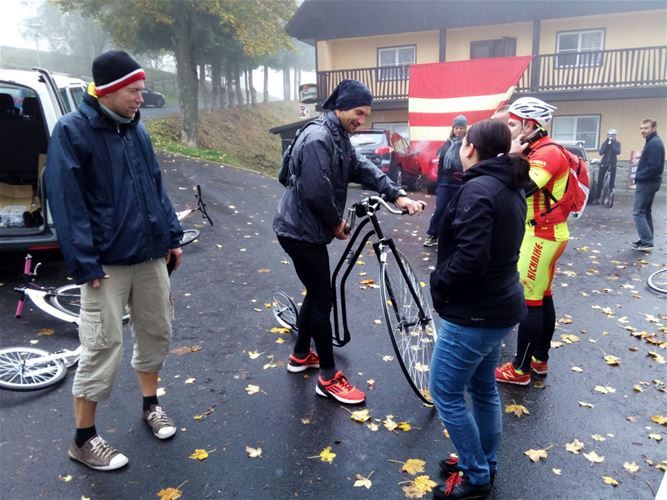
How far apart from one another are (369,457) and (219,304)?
9.82ft

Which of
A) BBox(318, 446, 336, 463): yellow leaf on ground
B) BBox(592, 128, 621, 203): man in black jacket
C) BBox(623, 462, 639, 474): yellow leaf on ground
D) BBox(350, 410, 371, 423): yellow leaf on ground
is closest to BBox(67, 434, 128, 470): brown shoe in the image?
BBox(318, 446, 336, 463): yellow leaf on ground

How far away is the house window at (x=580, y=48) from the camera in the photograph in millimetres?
20078

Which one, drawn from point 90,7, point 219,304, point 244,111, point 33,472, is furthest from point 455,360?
point 244,111

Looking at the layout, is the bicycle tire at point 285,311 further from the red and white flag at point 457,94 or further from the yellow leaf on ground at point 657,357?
the red and white flag at point 457,94

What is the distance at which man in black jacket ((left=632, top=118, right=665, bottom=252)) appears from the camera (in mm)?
8609

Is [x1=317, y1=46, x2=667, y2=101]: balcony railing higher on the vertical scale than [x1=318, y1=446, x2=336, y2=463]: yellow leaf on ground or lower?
higher

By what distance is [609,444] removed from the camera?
3.42 m

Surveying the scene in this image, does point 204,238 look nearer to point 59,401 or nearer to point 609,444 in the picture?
point 59,401

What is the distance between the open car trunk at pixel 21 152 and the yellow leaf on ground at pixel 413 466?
5137mm

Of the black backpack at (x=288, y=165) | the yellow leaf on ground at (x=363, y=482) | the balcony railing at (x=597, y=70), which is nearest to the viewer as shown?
the yellow leaf on ground at (x=363, y=482)

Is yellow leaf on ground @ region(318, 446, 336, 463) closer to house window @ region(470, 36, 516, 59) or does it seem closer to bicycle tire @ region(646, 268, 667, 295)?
bicycle tire @ region(646, 268, 667, 295)

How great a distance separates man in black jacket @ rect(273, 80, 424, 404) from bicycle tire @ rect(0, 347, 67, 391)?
196 centimetres

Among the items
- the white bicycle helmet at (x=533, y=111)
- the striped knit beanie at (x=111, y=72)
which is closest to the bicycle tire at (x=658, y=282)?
the white bicycle helmet at (x=533, y=111)

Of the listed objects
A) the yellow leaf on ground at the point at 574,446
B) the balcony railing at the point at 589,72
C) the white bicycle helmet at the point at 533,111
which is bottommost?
the yellow leaf on ground at the point at 574,446
